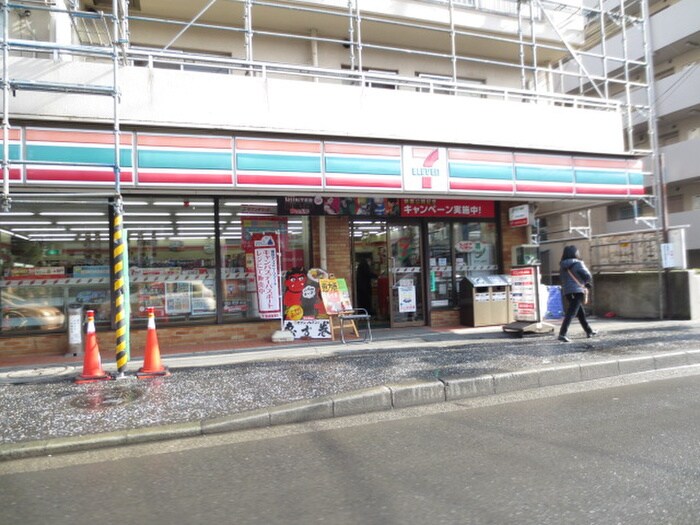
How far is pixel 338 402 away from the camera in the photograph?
18.3ft

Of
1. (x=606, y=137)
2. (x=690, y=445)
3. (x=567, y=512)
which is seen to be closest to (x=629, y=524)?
(x=567, y=512)

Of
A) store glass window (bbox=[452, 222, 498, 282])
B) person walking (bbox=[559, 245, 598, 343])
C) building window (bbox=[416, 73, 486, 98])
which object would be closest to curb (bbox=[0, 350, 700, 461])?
person walking (bbox=[559, 245, 598, 343])

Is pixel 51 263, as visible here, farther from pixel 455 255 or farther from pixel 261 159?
pixel 455 255

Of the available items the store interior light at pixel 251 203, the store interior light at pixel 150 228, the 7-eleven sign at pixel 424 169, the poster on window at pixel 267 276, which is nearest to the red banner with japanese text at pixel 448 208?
the 7-eleven sign at pixel 424 169

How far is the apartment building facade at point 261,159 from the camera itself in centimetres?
786


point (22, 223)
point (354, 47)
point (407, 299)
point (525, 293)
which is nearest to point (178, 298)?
point (22, 223)

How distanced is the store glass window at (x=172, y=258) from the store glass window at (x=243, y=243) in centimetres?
25

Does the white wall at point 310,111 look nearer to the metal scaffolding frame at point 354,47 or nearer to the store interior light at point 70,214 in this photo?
the metal scaffolding frame at point 354,47

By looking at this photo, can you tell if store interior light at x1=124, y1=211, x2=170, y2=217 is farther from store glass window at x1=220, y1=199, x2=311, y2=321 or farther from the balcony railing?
the balcony railing

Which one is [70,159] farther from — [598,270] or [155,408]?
[598,270]

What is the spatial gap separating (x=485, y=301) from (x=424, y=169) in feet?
11.8

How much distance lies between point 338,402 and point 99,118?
18.7 feet

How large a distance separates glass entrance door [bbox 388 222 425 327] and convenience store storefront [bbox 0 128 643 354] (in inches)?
1.3

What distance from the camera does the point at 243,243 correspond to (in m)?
10.2
